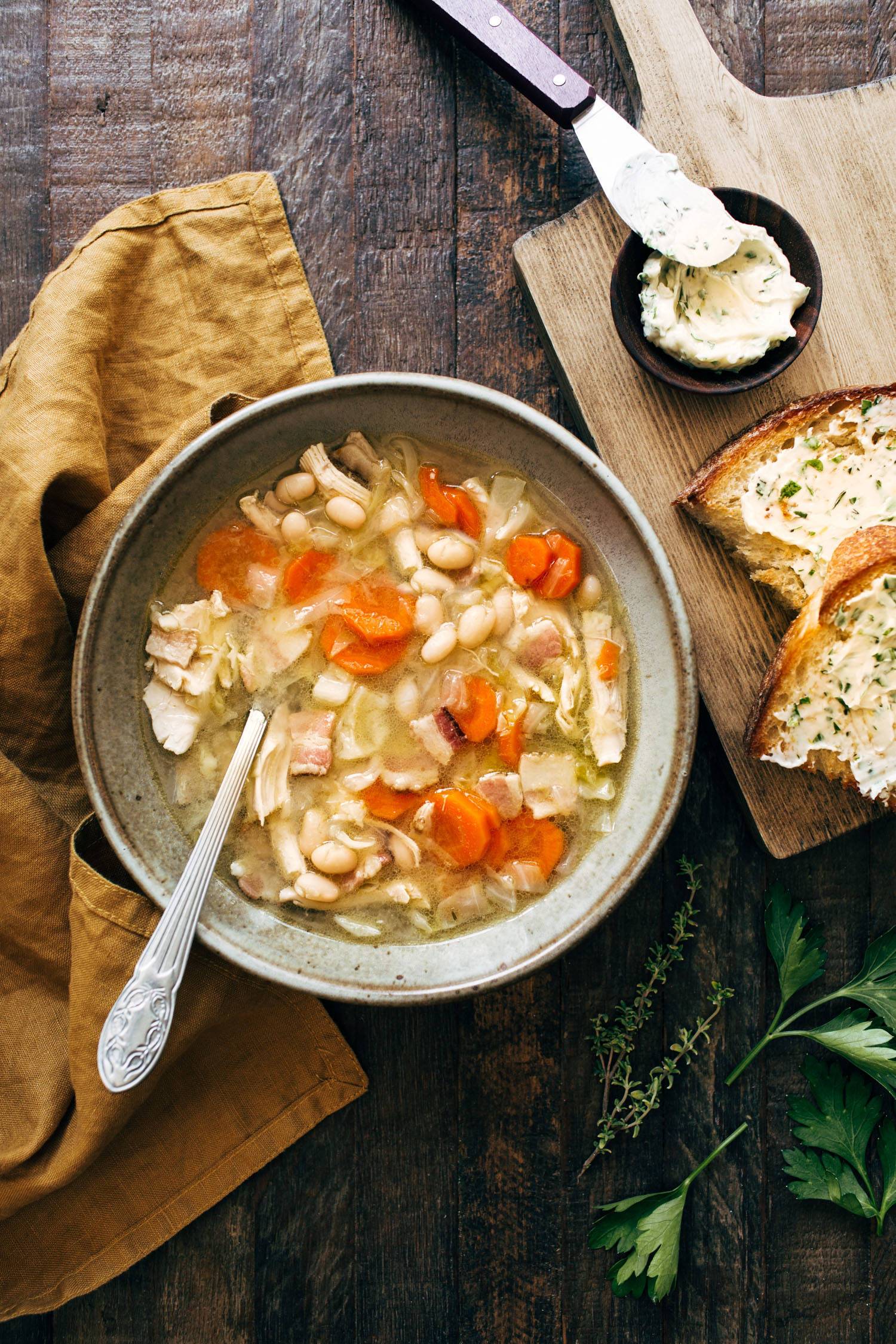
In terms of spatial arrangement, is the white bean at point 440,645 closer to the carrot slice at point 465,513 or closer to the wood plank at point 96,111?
the carrot slice at point 465,513

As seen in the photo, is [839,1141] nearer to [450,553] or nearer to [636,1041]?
[636,1041]

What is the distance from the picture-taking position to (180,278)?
2.41m

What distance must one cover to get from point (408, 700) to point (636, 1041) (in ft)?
3.75

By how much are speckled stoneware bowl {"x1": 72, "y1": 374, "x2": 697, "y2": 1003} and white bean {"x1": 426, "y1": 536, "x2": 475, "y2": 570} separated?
238 mm

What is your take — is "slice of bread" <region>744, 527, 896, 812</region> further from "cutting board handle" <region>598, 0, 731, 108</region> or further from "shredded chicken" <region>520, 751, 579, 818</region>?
"cutting board handle" <region>598, 0, 731, 108</region>

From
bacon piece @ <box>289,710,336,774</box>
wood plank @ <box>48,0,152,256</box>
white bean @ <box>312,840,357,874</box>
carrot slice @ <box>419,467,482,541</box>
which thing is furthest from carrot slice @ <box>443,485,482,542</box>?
wood plank @ <box>48,0,152,256</box>

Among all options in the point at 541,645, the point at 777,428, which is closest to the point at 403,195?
the point at 777,428

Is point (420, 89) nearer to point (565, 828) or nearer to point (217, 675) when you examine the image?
point (217, 675)

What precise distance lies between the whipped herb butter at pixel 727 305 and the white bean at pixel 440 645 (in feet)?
2.85

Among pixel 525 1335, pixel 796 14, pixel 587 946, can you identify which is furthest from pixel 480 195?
pixel 525 1335

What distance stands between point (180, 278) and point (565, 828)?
1.71m

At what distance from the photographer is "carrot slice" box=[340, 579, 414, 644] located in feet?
7.48

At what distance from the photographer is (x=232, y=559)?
2.32 metres

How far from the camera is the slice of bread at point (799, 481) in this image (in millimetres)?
2221
